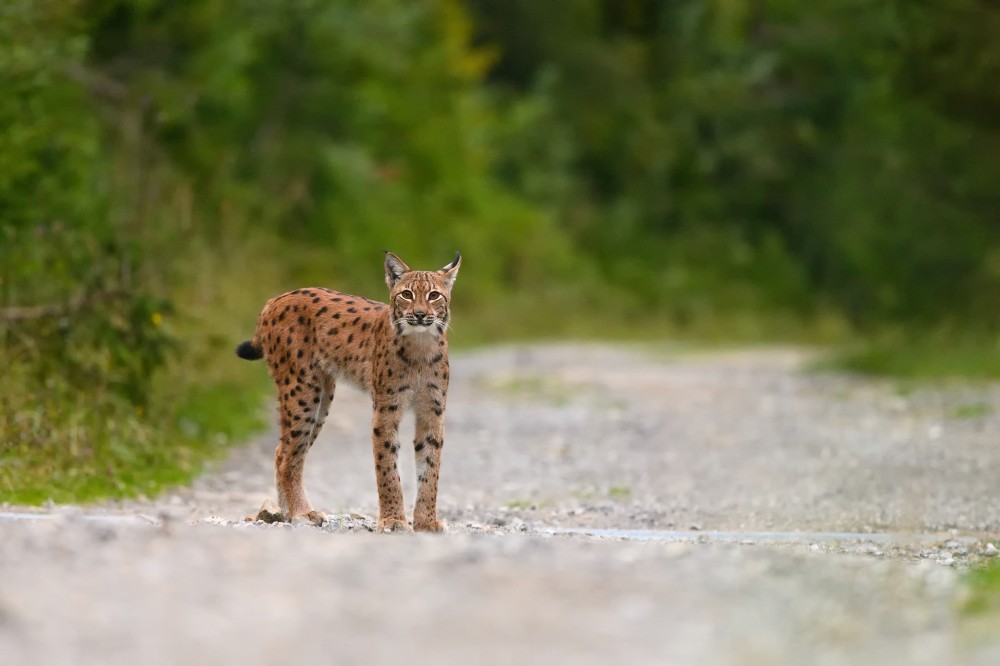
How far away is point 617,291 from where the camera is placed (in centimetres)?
4491

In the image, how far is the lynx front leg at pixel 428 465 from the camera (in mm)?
9367

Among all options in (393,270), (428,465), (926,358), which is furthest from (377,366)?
(926,358)

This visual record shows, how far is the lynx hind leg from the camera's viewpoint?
1012cm

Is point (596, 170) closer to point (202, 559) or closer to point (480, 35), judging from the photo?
point (480, 35)

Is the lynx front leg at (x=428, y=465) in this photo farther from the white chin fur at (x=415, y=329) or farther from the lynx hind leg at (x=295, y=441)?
the lynx hind leg at (x=295, y=441)

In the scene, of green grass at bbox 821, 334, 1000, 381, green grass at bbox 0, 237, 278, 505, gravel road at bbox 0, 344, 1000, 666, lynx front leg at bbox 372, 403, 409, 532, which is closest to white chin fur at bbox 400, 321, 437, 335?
lynx front leg at bbox 372, 403, 409, 532

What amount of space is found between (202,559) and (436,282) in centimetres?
332

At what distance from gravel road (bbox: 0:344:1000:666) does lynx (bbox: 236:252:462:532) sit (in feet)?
1.32

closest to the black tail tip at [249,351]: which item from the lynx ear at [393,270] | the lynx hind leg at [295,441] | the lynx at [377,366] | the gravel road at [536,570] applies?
the lynx at [377,366]

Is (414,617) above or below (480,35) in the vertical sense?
below

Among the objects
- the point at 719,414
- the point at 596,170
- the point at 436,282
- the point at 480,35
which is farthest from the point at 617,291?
the point at 436,282

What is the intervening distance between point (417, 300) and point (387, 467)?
0.91 metres

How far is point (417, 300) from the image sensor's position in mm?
9555

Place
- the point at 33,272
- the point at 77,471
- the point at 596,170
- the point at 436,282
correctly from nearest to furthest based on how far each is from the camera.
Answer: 1. the point at 436,282
2. the point at 77,471
3. the point at 33,272
4. the point at 596,170
